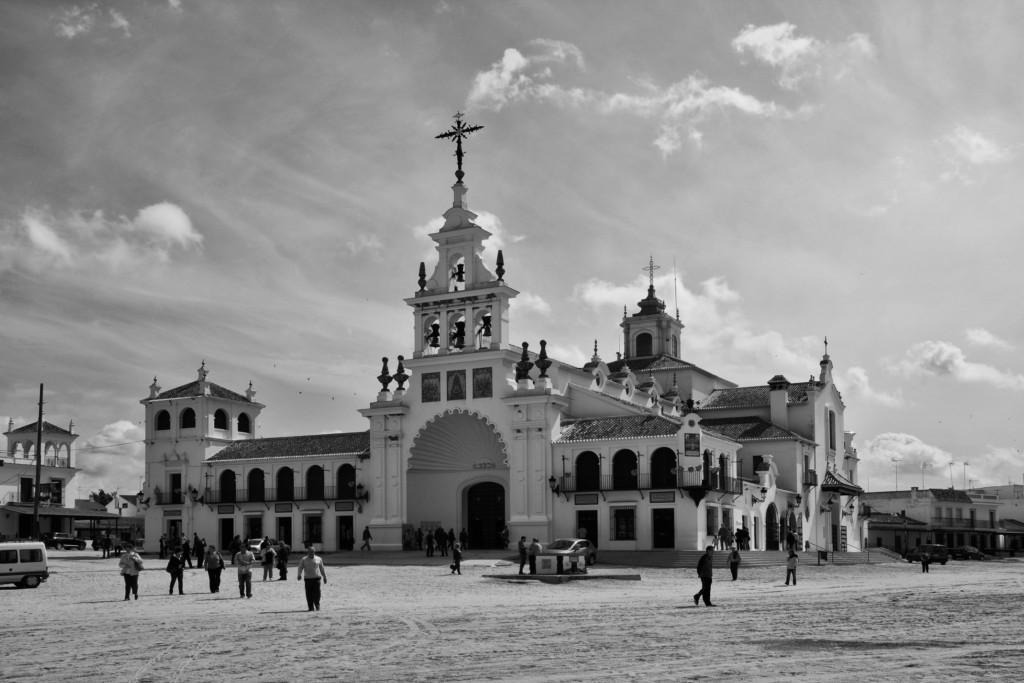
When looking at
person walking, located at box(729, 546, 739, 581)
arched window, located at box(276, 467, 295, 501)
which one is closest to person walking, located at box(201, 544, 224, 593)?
person walking, located at box(729, 546, 739, 581)

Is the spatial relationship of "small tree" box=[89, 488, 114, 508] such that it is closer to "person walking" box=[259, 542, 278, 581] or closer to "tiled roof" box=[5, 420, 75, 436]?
"tiled roof" box=[5, 420, 75, 436]

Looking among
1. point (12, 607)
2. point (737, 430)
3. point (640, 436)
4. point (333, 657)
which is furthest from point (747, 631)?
point (737, 430)

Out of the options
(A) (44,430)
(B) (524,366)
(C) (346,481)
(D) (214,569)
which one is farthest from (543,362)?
(A) (44,430)

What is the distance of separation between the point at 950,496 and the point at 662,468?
57307mm

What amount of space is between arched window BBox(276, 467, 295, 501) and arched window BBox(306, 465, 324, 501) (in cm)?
92

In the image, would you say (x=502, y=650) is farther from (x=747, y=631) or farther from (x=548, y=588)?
(x=548, y=588)

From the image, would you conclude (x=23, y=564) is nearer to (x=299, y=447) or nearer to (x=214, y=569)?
(x=214, y=569)

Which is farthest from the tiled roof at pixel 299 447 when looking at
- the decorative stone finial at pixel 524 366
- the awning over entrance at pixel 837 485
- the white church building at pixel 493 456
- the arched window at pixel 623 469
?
the awning over entrance at pixel 837 485

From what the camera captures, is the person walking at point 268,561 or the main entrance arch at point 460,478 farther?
the main entrance arch at point 460,478

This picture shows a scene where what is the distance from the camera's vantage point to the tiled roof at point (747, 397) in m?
66.1

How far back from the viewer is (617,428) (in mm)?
54094

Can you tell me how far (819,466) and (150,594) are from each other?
40.3 m

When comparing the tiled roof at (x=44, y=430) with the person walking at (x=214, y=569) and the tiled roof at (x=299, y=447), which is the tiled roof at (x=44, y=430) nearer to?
the tiled roof at (x=299, y=447)

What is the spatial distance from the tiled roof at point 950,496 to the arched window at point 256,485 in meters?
59.1
